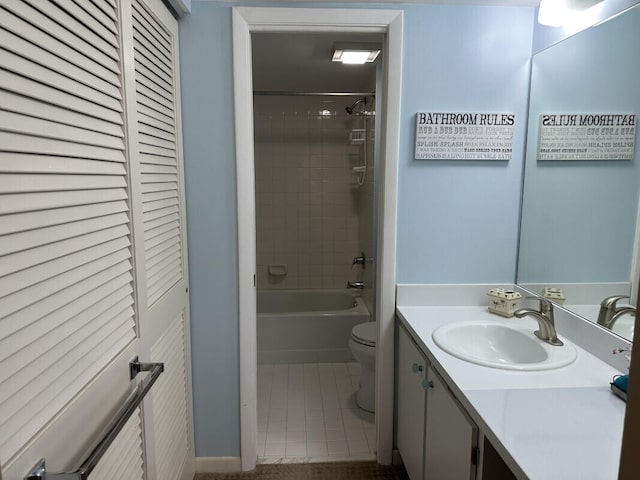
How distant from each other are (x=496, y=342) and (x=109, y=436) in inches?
55.9

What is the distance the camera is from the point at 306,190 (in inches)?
148

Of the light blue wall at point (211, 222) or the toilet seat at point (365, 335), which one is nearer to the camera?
the light blue wall at point (211, 222)

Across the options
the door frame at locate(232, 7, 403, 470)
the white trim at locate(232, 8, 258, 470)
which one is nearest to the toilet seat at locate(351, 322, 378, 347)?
the door frame at locate(232, 7, 403, 470)

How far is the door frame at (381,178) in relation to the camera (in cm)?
172

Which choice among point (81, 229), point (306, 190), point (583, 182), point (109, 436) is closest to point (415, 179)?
point (583, 182)

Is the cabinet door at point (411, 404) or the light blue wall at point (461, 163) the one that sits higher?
the light blue wall at point (461, 163)

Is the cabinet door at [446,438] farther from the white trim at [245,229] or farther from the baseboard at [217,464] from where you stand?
the baseboard at [217,464]

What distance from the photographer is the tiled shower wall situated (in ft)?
12.0

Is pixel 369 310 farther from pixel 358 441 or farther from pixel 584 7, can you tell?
pixel 584 7

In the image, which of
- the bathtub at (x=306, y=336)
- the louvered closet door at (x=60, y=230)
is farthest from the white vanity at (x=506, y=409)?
the bathtub at (x=306, y=336)

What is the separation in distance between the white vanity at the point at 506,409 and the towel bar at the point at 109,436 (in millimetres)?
874

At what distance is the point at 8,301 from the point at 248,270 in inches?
47.6

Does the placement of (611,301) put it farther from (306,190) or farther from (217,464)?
(306,190)

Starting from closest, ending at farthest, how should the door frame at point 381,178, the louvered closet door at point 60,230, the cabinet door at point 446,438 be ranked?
the louvered closet door at point 60,230 → the cabinet door at point 446,438 → the door frame at point 381,178
